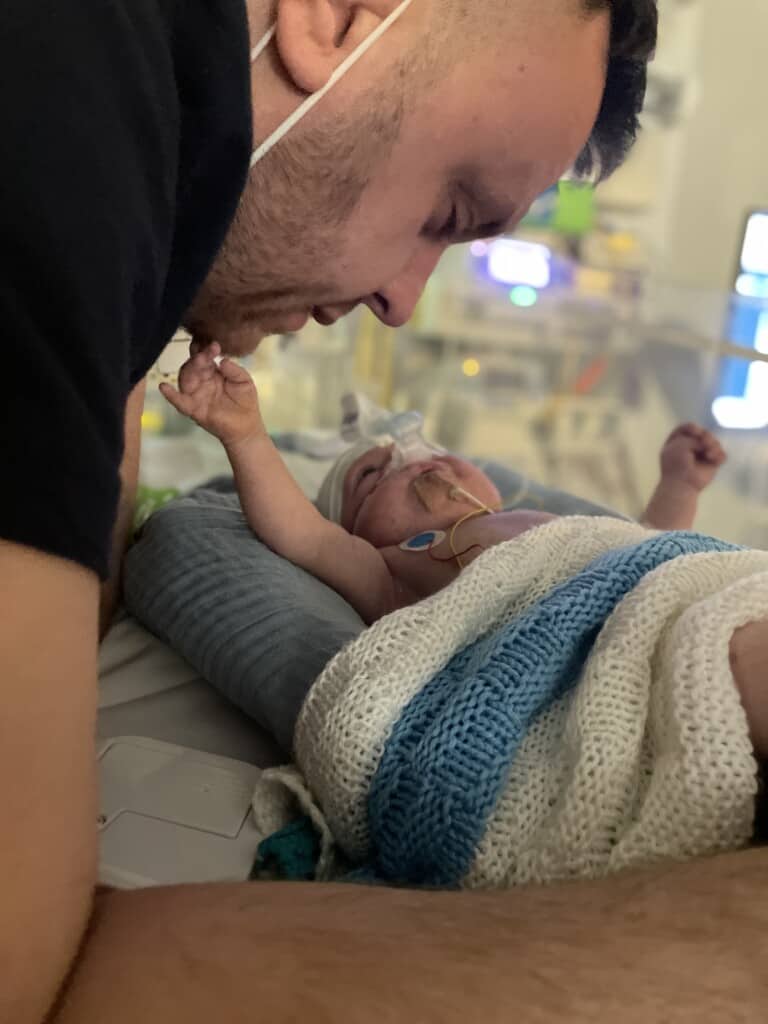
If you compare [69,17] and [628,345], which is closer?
[69,17]

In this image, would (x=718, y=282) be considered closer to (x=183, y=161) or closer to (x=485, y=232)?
(x=485, y=232)

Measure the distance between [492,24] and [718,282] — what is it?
238 centimetres

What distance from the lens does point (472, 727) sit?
1.88 ft

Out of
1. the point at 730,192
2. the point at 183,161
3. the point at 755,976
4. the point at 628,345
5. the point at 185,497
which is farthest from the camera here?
the point at 730,192

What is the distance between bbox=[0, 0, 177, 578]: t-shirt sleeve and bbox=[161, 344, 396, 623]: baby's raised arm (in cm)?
48

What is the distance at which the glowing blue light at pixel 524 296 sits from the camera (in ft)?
8.03

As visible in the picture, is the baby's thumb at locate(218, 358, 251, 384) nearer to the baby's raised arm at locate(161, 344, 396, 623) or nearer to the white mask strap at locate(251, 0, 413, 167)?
the baby's raised arm at locate(161, 344, 396, 623)

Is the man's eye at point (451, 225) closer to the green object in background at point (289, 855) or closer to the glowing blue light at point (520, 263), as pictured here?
the green object in background at point (289, 855)

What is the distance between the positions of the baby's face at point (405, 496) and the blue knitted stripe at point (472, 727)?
0.45m

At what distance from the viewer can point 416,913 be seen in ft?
1.47

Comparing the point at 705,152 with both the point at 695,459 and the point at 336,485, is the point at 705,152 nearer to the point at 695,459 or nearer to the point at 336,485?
the point at 695,459

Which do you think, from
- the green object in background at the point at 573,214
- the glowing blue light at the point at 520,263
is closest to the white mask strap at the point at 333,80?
the glowing blue light at the point at 520,263

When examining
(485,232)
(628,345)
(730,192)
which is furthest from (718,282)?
(485,232)

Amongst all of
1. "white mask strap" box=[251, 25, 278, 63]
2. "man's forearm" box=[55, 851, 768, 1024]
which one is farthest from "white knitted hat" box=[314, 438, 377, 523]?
"man's forearm" box=[55, 851, 768, 1024]
